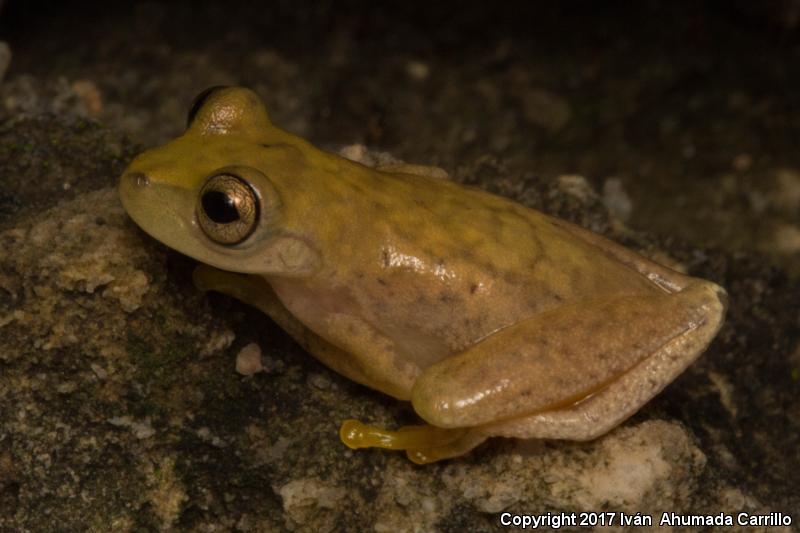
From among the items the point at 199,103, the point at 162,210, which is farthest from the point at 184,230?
the point at 199,103

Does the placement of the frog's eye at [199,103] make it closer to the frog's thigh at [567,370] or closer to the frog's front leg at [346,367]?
the frog's front leg at [346,367]

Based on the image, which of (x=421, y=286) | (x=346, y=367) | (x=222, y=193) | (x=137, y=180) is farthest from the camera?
(x=346, y=367)

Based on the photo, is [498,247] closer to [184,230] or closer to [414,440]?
[414,440]

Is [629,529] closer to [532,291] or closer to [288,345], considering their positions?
[532,291]

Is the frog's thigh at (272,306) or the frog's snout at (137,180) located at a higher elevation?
the frog's snout at (137,180)

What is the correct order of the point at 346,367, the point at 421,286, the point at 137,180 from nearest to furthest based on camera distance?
the point at 137,180 → the point at 421,286 → the point at 346,367

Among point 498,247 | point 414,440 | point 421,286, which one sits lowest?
point 414,440

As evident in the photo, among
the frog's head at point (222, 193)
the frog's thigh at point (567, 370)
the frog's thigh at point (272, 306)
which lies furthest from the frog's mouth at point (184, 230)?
the frog's thigh at point (567, 370)
